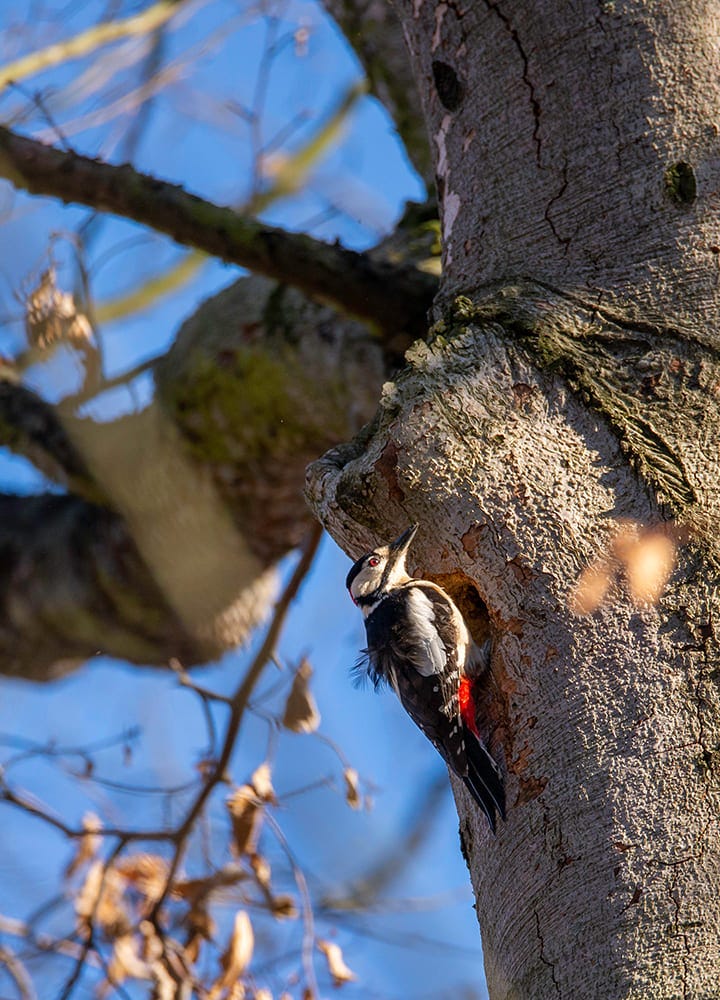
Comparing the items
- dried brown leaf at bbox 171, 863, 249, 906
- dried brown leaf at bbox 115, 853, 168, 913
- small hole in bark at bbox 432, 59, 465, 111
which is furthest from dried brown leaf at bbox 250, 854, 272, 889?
small hole in bark at bbox 432, 59, 465, 111

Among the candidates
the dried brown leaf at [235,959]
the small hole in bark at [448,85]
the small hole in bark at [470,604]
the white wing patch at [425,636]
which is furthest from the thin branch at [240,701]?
the small hole in bark at [448,85]

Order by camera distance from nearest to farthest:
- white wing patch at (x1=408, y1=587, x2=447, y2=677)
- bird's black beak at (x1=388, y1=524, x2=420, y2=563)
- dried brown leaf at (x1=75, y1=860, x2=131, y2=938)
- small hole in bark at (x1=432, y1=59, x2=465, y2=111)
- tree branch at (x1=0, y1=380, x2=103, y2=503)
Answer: bird's black beak at (x1=388, y1=524, x2=420, y2=563) < small hole in bark at (x1=432, y1=59, x2=465, y2=111) < white wing patch at (x1=408, y1=587, x2=447, y2=677) < dried brown leaf at (x1=75, y1=860, x2=131, y2=938) < tree branch at (x1=0, y1=380, x2=103, y2=503)

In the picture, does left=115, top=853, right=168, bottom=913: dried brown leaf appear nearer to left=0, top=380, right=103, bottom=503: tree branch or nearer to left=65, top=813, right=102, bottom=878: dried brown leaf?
left=65, top=813, right=102, bottom=878: dried brown leaf

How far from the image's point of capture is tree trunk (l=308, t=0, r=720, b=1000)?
1.84m

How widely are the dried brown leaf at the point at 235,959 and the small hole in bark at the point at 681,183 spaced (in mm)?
2975

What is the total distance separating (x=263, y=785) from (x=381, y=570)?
4.58 ft

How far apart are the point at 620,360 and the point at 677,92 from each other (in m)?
0.73

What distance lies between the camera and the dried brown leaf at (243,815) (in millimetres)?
4137

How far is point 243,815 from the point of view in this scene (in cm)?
416

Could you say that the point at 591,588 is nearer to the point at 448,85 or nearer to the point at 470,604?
the point at 470,604

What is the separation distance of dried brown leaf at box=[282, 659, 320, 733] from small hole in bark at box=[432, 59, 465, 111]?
2.26 meters

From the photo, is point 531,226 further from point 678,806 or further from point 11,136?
point 11,136

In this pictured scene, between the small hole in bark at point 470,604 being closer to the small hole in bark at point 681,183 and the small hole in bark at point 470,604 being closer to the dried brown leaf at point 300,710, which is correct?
the small hole in bark at point 681,183

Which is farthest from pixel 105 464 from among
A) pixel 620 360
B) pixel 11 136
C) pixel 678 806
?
pixel 678 806
